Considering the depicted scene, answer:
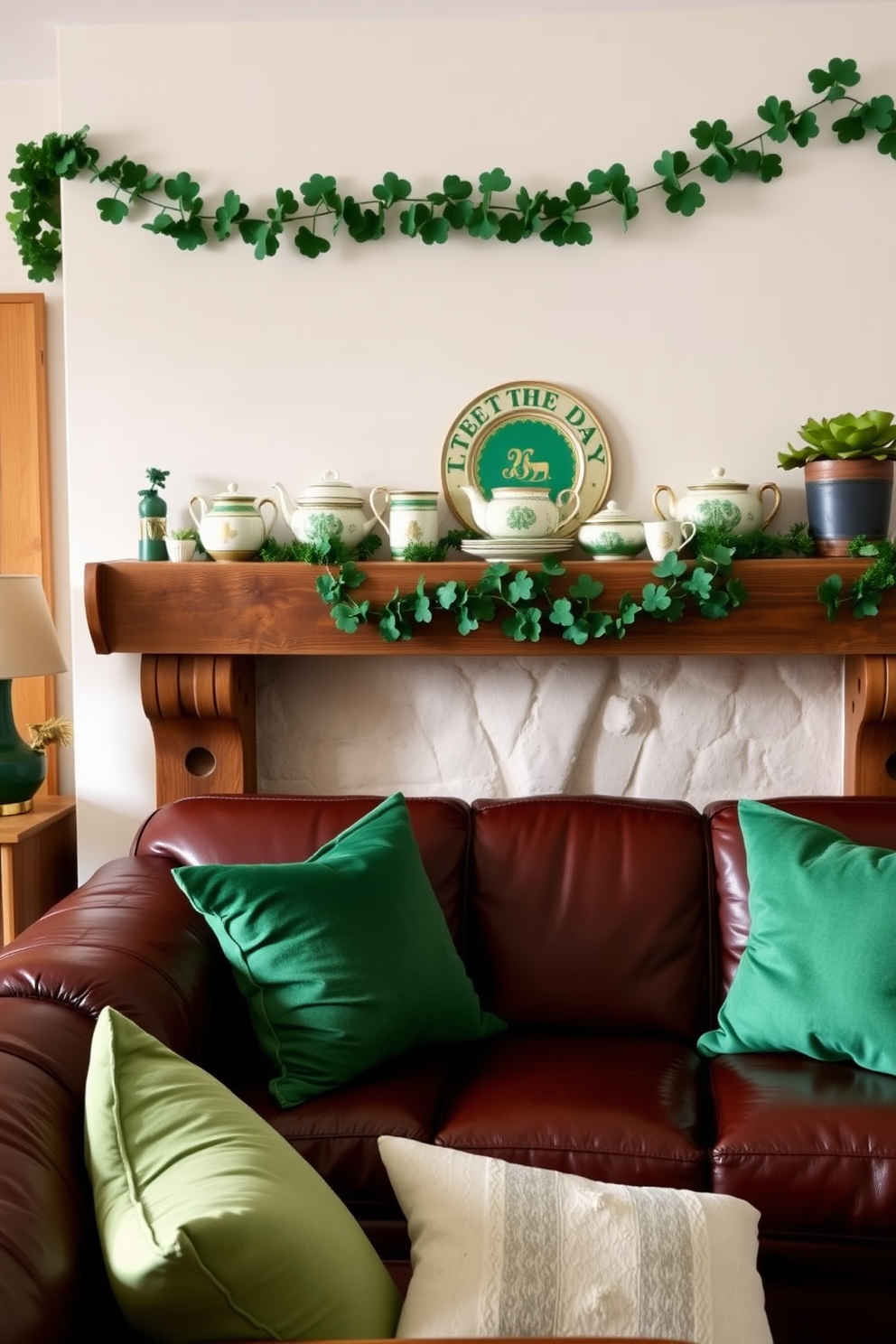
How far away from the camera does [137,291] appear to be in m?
2.79

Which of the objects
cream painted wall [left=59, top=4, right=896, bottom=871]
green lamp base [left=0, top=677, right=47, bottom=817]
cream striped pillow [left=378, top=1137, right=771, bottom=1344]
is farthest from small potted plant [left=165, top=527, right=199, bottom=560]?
cream striped pillow [left=378, top=1137, right=771, bottom=1344]

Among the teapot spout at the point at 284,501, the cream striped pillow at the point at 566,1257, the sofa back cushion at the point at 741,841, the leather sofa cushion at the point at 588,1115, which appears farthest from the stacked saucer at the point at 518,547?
the cream striped pillow at the point at 566,1257

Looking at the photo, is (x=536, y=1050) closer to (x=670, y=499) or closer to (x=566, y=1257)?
(x=566, y=1257)

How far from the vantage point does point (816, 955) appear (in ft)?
6.68

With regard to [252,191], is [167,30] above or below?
above

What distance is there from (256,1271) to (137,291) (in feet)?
7.31

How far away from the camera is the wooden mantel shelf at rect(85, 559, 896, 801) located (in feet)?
8.49

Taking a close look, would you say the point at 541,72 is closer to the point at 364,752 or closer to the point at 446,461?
the point at 446,461

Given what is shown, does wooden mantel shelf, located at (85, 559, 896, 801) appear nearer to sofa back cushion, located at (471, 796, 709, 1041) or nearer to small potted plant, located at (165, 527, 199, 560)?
small potted plant, located at (165, 527, 199, 560)

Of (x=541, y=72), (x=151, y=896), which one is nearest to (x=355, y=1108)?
(x=151, y=896)

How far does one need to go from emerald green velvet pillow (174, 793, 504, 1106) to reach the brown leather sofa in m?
0.06

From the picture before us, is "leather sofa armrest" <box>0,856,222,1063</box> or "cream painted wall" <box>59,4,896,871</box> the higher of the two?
"cream painted wall" <box>59,4,896,871</box>

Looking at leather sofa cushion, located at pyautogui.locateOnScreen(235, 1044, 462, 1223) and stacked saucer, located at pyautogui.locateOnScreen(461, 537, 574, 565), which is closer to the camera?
leather sofa cushion, located at pyautogui.locateOnScreen(235, 1044, 462, 1223)

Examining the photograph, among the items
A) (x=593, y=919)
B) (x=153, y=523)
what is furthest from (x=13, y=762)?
(x=593, y=919)
